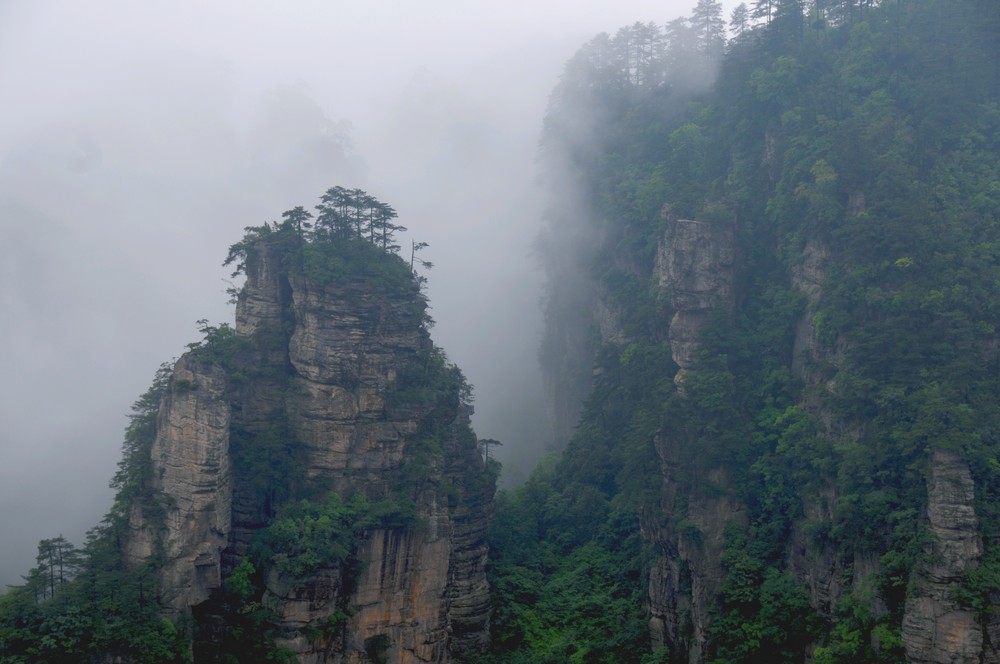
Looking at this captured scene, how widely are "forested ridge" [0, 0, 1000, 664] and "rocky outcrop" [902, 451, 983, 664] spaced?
0.08m

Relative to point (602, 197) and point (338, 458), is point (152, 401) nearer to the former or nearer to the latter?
point (338, 458)

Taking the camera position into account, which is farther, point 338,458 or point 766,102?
point 766,102

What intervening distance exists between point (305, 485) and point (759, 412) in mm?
20485

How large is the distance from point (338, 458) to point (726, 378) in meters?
17.9

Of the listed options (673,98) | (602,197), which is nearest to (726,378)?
(602,197)

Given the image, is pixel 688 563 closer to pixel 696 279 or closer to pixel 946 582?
pixel 946 582

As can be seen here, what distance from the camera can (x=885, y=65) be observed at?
5709 centimetres

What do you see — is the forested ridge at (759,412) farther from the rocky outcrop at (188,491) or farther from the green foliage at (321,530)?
the rocky outcrop at (188,491)

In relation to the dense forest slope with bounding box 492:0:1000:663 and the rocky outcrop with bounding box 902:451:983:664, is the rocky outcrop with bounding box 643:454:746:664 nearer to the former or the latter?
the dense forest slope with bounding box 492:0:1000:663

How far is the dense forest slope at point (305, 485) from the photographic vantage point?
44.3 metres

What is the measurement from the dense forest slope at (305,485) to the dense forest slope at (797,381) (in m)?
6.40

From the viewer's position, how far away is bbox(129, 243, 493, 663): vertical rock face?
4650 centimetres

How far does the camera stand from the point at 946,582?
40.2m

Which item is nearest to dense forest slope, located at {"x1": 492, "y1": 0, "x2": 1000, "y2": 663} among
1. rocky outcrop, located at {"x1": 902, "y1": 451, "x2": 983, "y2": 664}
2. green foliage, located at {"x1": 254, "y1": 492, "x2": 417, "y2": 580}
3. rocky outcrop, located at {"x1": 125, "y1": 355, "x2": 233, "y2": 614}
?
rocky outcrop, located at {"x1": 902, "y1": 451, "x2": 983, "y2": 664}
